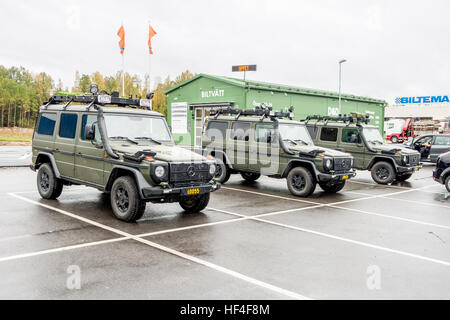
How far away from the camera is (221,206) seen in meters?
9.37

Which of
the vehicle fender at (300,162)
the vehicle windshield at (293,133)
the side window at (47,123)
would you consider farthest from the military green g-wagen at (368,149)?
the side window at (47,123)

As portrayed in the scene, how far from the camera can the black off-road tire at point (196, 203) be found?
8.36m

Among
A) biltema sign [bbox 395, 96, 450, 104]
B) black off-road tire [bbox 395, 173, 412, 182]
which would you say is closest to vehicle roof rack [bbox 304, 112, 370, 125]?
black off-road tire [bbox 395, 173, 412, 182]

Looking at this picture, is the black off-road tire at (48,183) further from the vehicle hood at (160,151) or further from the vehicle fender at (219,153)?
the vehicle fender at (219,153)

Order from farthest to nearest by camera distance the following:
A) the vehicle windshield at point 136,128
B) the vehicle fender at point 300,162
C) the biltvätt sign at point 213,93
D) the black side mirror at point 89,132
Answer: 1. the biltvätt sign at point 213,93
2. the vehicle fender at point 300,162
3. the vehicle windshield at point 136,128
4. the black side mirror at point 89,132

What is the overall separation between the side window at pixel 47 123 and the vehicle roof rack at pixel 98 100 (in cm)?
25

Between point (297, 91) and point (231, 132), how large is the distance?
18131 mm

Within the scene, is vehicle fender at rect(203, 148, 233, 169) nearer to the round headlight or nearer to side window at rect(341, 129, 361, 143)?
side window at rect(341, 129, 361, 143)

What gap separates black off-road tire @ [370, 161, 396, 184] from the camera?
13781 millimetres

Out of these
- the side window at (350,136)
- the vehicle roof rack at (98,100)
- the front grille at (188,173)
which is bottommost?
the front grille at (188,173)

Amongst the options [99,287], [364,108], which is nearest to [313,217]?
[99,287]

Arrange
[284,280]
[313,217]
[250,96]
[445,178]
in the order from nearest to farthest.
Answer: [284,280] → [313,217] → [445,178] → [250,96]

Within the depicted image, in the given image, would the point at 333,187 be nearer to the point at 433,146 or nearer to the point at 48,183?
the point at 48,183
